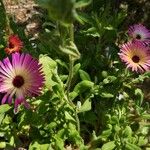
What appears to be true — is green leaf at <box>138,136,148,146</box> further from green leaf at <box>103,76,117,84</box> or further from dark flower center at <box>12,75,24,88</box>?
dark flower center at <box>12,75,24,88</box>

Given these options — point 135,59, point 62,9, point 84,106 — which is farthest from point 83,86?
point 62,9

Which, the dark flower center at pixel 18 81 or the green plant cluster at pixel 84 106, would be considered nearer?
the dark flower center at pixel 18 81

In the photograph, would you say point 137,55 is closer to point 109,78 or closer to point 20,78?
point 109,78

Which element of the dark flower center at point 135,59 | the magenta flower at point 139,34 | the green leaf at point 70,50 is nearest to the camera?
the green leaf at point 70,50

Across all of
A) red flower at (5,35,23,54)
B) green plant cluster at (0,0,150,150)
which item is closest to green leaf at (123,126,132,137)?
green plant cluster at (0,0,150,150)

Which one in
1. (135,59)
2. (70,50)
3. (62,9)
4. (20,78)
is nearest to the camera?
(62,9)

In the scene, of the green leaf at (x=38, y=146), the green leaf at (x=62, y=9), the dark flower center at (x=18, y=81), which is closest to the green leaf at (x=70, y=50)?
the green leaf at (x=62, y=9)

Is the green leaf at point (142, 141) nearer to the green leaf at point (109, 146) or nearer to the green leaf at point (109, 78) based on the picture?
the green leaf at point (109, 146)
